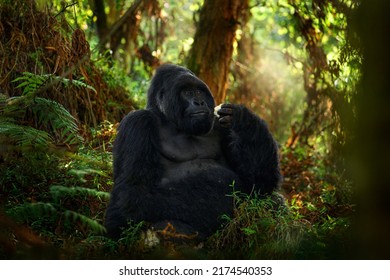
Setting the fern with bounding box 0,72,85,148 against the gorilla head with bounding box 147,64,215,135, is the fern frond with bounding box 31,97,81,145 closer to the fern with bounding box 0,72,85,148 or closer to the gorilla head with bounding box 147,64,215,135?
the fern with bounding box 0,72,85,148

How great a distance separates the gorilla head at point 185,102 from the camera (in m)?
4.38

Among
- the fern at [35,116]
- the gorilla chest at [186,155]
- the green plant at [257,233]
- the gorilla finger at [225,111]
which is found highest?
the gorilla finger at [225,111]

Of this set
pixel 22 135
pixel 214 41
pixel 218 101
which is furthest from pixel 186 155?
pixel 214 41

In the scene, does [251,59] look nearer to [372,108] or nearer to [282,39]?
→ [282,39]

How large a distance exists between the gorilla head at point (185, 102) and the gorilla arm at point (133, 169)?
0.19 meters

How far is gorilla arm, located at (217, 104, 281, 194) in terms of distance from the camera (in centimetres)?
453

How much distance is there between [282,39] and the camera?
34.0 feet

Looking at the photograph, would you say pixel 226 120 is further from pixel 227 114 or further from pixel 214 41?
pixel 214 41

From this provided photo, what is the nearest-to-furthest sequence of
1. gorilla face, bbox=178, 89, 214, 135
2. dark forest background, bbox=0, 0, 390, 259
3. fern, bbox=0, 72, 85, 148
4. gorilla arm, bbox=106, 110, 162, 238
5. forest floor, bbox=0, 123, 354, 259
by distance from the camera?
dark forest background, bbox=0, 0, 390, 259
forest floor, bbox=0, 123, 354, 259
gorilla arm, bbox=106, 110, 162, 238
fern, bbox=0, 72, 85, 148
gorilla face, bbox=178, 89, 214, 135

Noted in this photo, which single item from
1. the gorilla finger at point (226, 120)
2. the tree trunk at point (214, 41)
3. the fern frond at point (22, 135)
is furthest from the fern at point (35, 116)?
the tree trunk at point (214, 41)

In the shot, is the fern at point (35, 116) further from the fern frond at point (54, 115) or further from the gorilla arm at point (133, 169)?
the gorilla arm at point (133, 169)

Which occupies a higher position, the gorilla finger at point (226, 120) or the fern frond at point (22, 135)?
the gorilla finger at point (226, 120)

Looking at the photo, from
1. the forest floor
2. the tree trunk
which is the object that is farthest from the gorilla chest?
the tree trunk
